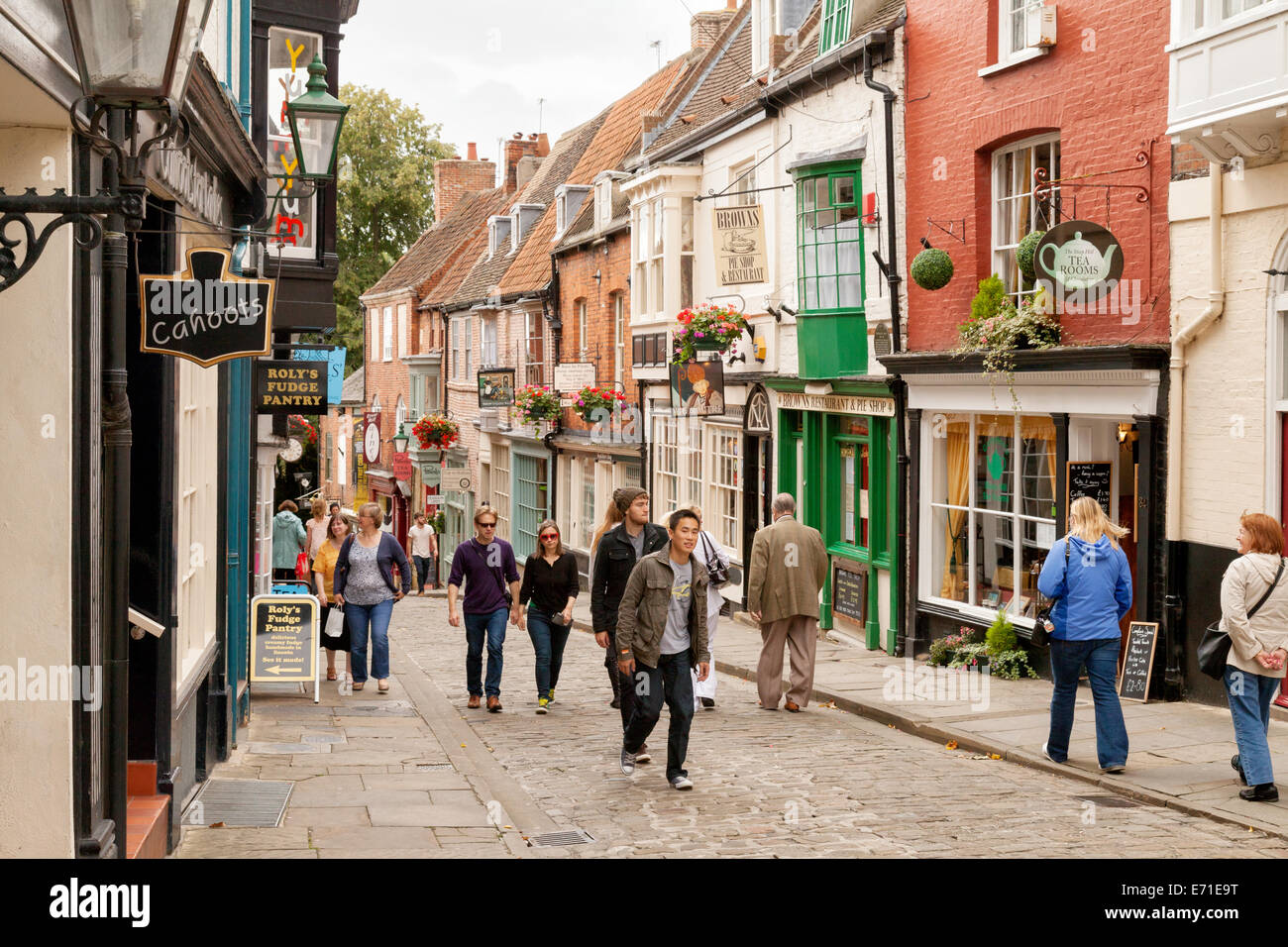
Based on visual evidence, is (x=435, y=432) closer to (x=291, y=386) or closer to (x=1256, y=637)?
(x=291, y=386)

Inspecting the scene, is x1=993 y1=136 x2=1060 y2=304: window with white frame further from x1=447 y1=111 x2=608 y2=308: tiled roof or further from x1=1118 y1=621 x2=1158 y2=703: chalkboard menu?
x1=447 y1=111 x2=608 y2=308: tiled roof

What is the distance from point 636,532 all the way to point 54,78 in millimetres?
6955

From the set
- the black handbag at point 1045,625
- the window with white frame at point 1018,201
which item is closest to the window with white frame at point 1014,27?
the window with white frame at point 1018,201

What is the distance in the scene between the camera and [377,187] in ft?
167

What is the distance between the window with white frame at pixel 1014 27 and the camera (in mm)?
14430

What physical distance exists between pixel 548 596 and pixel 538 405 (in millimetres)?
18860

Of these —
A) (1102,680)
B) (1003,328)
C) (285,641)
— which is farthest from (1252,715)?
(285,641)

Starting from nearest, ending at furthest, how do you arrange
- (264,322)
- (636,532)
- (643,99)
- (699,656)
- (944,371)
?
(264,322) → (699,656) → (636,532) → (944,371) → (643,99)

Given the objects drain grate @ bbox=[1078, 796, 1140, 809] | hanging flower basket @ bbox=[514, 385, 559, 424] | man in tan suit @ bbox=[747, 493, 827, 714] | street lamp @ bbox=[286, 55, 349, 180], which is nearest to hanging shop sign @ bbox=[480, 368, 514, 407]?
hanging flower basket @ bbox=[514, 385, 559, 424]

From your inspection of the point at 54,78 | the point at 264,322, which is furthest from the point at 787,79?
the point at 54,78

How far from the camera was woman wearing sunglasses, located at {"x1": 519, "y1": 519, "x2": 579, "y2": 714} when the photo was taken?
12.3 m

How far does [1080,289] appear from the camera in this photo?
13.2 meters

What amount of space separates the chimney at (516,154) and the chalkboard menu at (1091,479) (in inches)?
1329
